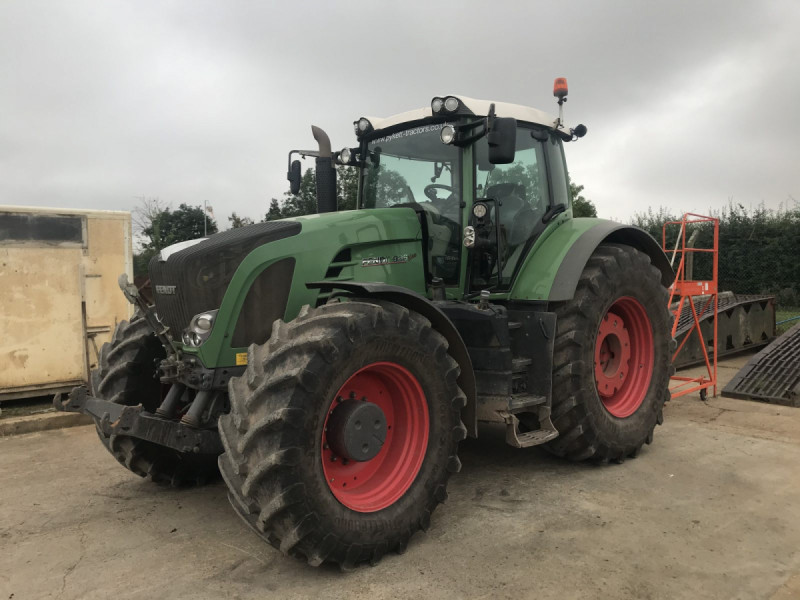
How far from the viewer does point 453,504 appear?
3.90m

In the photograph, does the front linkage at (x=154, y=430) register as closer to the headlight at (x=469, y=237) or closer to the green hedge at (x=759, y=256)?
the headlight at (x=469, y=237)

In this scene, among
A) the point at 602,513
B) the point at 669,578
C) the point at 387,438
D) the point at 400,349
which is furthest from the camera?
the point at 602,513

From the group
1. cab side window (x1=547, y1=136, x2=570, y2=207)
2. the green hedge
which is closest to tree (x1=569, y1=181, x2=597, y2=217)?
the green hedge

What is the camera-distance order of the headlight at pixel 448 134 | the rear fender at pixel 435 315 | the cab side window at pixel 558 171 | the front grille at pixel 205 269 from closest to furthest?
the rear fender at pixel 435 315 < the front grille at pixel 205 269 < the headlight at pixel 448 134 < the cab side window at pixel 558 171

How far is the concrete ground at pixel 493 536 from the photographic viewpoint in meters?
2.93

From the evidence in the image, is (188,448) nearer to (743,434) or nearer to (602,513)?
(602,513)

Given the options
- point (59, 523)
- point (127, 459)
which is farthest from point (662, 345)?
point (59, 523)

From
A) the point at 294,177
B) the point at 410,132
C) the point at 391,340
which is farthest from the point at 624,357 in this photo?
the point at 294,177

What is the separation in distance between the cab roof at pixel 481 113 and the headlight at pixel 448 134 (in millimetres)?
170

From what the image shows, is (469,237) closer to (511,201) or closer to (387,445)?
(511,201)

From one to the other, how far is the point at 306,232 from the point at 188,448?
54.2 inches

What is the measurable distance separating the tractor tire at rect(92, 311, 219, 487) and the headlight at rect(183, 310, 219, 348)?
79 centimetres

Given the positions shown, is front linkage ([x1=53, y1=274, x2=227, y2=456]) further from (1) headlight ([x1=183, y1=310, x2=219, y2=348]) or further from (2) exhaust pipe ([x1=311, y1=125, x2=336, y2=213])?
(2) exhaust pipe ([x1=311, y1=125, x2=336, y2=213])

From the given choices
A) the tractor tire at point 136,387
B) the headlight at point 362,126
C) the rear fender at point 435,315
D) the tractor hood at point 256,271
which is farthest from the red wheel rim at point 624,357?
the tractor tire at point 136,387
